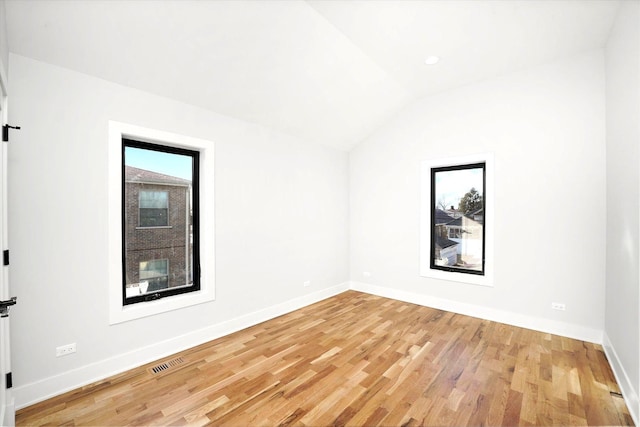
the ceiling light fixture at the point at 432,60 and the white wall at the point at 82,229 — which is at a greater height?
the ceiling light fixture at the point at 432,60

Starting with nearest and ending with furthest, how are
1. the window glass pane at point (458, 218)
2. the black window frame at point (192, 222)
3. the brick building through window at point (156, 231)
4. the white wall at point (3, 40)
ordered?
the white wall at point (3, 40) < the black window frame at point (192, 222) < the brick building through window at point (156, 231) < the window glass pane at point (458, 218)

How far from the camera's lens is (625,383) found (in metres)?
2.27

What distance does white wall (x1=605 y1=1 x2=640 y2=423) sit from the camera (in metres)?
2.14

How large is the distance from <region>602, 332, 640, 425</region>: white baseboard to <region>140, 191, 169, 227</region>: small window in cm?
422

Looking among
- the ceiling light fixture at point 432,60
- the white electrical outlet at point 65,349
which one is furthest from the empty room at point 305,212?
the ceiling light fixture at point 432,60

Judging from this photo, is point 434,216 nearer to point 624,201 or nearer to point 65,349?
point 624,201

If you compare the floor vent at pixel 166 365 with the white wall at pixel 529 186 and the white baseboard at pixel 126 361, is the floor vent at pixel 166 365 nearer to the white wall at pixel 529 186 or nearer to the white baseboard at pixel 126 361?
the white baseboard at pixel 126 361

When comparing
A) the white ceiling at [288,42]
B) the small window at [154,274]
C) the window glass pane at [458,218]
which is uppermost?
the white ceiling at [288,42]

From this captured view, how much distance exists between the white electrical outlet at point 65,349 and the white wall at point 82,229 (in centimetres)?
3

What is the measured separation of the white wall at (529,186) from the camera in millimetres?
→ 3262

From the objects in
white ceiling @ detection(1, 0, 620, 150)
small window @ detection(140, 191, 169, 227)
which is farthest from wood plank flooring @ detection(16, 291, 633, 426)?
white ceiling @ detection(1, 0, 620, 150)

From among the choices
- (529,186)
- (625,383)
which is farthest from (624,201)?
(625,383)

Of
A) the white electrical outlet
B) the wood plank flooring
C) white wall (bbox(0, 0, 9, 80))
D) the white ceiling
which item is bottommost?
the wood plank flooring

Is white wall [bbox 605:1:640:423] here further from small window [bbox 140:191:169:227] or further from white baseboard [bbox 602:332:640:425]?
small window [bbox 140:191:169:227]
